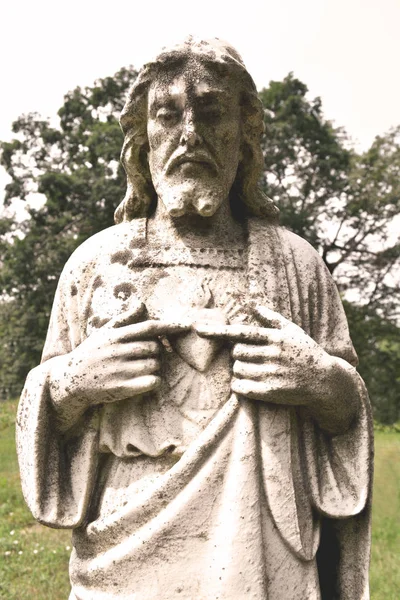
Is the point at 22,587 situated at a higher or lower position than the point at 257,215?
lower

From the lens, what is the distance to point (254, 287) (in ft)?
7.73

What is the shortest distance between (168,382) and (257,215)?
0.84 m

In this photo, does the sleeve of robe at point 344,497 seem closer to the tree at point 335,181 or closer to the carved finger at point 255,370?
the carved finger at point 255,370

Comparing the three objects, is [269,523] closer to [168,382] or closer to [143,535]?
[143,535]

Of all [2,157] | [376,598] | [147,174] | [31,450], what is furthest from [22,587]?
[2,157]

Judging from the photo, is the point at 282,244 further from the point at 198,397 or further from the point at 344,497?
the point at 344,497

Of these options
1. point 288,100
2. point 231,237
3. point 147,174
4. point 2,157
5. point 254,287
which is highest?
point 288,100

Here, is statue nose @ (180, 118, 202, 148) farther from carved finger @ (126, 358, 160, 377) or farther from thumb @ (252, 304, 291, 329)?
Answer: carved finger @ (126, 358, 160, 377)

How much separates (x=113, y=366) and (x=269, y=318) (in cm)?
54

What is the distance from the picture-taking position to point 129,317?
7.31 ft

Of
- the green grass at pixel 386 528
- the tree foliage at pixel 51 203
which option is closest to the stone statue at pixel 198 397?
the green grass at pixel 386 528

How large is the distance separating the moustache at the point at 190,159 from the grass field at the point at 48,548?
4591 mm

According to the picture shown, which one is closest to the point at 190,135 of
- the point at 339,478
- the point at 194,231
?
the point at 194,231

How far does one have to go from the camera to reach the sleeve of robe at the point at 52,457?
7.23 ft
